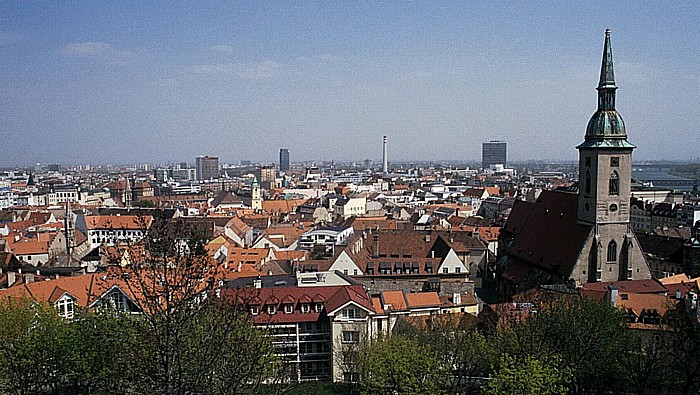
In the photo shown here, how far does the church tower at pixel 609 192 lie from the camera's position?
170ft

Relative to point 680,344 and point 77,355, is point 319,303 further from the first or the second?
point 680,344

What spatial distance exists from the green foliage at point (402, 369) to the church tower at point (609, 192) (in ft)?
81.4

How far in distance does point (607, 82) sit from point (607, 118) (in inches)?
114

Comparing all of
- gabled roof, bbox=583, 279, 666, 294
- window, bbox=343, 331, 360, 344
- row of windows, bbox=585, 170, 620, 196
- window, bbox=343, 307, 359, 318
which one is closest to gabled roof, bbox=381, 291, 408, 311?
window, bbox=343, 307, 359, 318

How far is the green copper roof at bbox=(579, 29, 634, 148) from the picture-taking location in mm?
51906

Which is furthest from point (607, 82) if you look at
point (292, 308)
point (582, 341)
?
point (292, 308)

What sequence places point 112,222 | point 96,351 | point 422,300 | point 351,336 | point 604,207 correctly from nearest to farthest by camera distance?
point 96,351 → point 351,336 → point 422,300 → point 604,207 → point 112,222

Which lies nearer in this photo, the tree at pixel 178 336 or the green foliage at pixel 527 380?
the tree at pixel 178 336

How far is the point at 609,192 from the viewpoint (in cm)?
5209

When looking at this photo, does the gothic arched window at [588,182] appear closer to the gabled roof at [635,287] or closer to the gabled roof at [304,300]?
the gabled roof at [635,287]

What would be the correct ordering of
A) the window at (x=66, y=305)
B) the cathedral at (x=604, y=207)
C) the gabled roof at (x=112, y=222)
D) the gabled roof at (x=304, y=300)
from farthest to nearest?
the gabled roof at (x=112, y=222) → the cathedral at (x=604, y=207) → the window at (x=66, y=305) → the gabled roof at (x=304, y=300)

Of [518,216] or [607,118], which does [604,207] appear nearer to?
[607,118]

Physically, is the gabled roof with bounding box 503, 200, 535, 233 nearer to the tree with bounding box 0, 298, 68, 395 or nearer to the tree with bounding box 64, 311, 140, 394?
the tree with bounding box 64, 311, 140, 394

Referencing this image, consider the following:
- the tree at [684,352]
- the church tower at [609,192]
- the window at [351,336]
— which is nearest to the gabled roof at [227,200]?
the church tower at [609,192]
